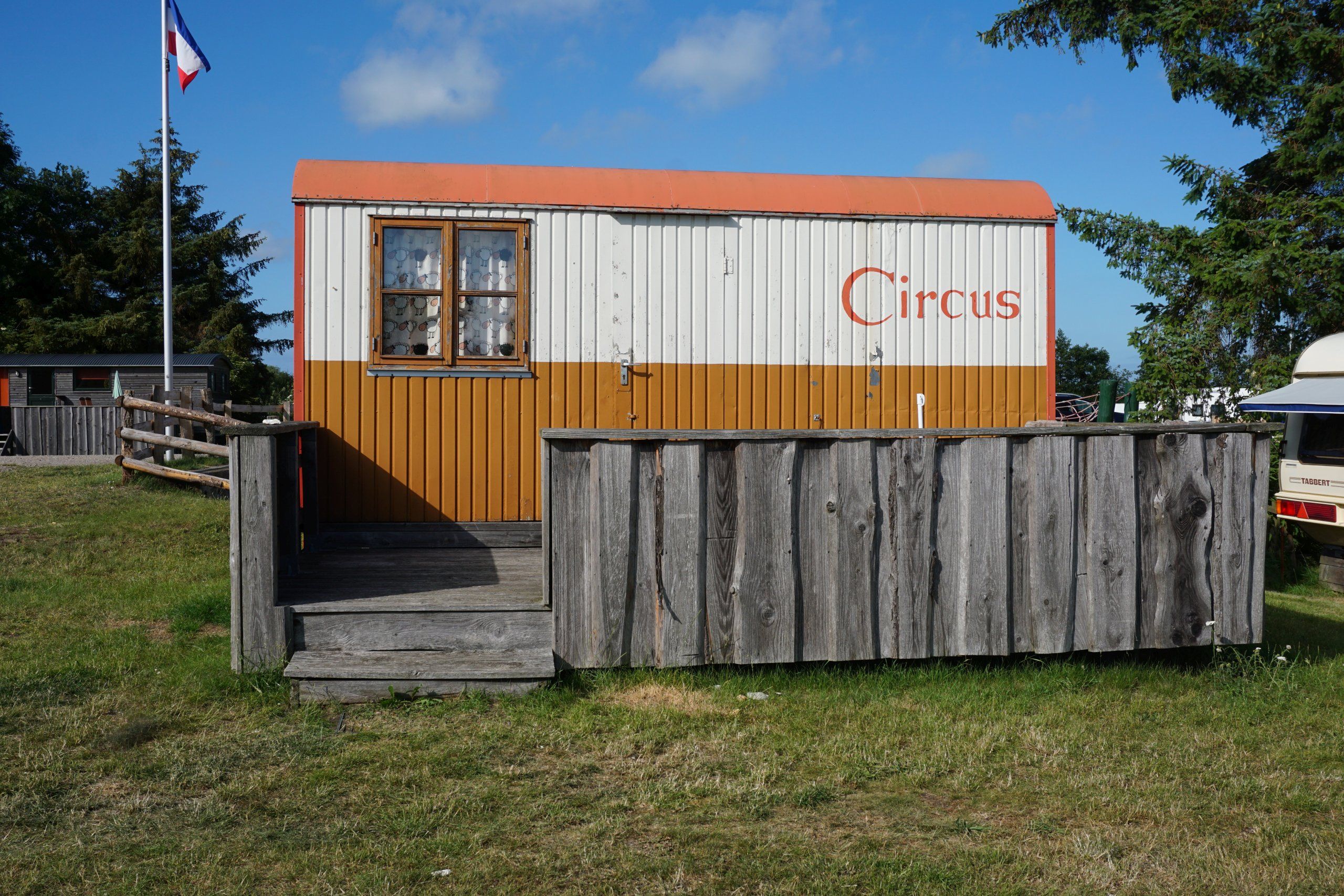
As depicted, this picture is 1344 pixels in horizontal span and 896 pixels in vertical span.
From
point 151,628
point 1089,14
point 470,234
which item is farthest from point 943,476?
point 1089,14

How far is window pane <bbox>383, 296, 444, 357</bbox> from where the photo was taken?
7.16m

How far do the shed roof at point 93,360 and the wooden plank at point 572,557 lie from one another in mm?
22132

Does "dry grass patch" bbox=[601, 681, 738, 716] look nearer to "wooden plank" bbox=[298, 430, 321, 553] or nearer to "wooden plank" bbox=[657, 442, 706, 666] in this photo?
"wooden plank" bbox=[657, 442, 706, 666]

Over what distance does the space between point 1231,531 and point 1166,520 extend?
37cm

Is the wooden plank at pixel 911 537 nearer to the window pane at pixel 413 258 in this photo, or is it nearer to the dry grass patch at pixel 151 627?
the window pane at pixel 413 258

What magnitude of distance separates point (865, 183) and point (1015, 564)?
140 inches

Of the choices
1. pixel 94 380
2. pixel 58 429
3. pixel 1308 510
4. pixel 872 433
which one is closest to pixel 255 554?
pixel 872 433

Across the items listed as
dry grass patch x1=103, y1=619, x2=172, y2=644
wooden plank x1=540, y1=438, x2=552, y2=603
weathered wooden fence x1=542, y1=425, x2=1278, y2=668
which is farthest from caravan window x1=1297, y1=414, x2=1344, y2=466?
dry grass patch x1=103, y1=619, x2=172, y2=644

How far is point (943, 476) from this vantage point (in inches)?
208

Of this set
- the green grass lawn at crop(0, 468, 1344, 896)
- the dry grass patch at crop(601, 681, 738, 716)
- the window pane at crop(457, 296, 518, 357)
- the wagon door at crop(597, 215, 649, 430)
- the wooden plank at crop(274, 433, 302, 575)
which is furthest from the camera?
the wagon door at crop(597, 215, 649, 430)

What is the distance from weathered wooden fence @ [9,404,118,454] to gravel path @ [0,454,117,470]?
2339 millimetres

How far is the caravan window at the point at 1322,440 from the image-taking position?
933 cm

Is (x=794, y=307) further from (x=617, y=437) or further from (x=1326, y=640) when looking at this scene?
(x=1326, y=640)

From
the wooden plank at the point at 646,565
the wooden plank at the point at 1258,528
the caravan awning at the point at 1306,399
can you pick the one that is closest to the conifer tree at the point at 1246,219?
the caravan awning at the point at 1306,399
